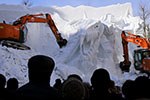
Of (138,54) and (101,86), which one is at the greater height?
(101,86)

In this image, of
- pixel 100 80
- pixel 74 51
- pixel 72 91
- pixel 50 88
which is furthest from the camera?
pixel 74 51

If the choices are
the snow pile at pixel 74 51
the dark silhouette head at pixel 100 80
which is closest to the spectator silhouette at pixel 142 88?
the dark silhouette head at pixel 100 80

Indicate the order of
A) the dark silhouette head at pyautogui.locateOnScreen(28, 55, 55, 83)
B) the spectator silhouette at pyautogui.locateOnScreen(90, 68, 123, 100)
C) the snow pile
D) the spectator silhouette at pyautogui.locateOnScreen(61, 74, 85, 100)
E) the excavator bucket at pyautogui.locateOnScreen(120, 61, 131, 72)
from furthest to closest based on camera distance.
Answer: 1. the excavator bucket at pyautogui.locateOnScreen(120, 61, 131, 72)
2. the snow pile
3. the spectator silhouette at pyautogui.locateOnScreen(90, 68, 123, 100)
4. the dark silhouette head at pyautogui.locateOnScreen(28, 55, 55, 83)
5. the spectator silhouette at pyautogui.locateOnScreen(61, 74, 85, 100)

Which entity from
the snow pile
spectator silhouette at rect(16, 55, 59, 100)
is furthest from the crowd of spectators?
the snow pile

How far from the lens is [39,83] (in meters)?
1.93

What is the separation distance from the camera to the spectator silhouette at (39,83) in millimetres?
1831

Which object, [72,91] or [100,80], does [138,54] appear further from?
[72,91]

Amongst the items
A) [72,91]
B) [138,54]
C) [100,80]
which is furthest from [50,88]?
[138,54]

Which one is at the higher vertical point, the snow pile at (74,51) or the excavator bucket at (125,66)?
the snow pile at (74,51)

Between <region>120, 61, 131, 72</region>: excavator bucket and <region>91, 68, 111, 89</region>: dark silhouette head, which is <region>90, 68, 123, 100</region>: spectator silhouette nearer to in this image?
<region>91, 68, 111, 89</region>: dark silhouette head

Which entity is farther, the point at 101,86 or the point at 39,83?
the point at 101,86

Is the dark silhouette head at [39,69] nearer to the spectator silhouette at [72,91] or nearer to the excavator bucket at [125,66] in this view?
the spectator silhouette at [72,91]

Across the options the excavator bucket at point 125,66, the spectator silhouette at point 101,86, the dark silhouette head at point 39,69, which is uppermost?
the dark silhouette head at point 39,69

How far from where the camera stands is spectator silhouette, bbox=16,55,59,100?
1.83m
